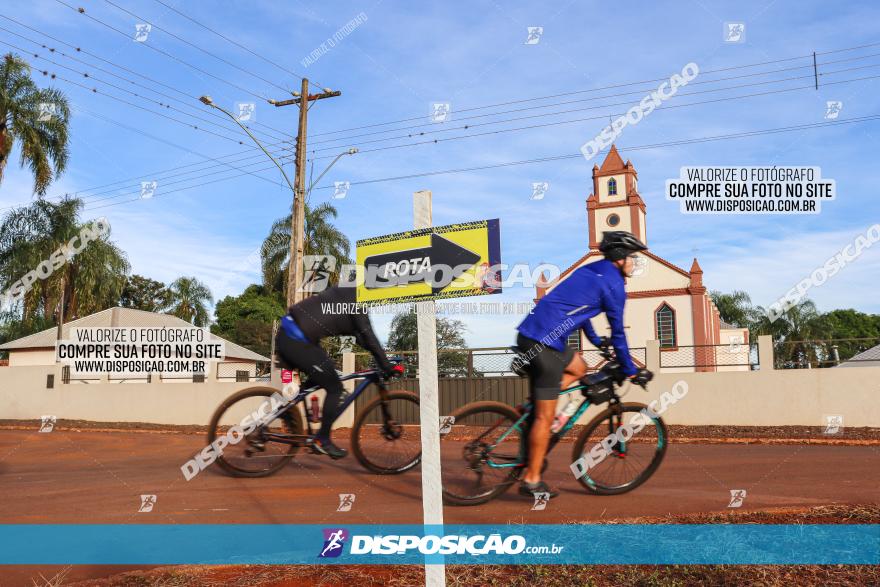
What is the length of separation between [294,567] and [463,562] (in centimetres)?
90

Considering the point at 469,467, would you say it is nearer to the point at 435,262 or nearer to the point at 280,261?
the point at 435,262

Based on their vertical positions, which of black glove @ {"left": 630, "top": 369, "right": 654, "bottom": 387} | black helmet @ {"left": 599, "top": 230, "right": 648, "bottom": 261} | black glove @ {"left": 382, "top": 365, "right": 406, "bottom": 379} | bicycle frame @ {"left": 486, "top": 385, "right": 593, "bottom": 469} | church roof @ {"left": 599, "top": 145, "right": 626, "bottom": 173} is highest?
church roof @ {"left": 599, "top": 145, "right": 626, "bottom": 173}

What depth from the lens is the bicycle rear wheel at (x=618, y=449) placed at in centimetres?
500

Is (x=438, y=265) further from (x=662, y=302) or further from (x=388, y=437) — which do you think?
(x=662, y=302)

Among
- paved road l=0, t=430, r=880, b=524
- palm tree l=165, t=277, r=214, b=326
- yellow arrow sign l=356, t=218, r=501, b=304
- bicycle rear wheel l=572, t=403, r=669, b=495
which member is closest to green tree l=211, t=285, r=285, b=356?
palm tree l=165, t=277, r=214, b=326

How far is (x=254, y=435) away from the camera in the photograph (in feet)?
18.4

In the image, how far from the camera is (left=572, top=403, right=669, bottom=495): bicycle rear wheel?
5.00 meters

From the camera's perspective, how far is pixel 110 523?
179 inches

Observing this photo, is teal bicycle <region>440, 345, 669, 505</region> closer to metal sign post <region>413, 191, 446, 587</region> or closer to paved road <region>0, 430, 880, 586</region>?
paved road <region>0, 430, 880, 586</region>

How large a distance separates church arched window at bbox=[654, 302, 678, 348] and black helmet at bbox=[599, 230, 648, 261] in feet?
132

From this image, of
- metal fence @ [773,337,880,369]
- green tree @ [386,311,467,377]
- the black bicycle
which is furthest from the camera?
green tree @ [386,311,467,377]

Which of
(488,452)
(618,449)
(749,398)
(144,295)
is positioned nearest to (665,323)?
(749,398)

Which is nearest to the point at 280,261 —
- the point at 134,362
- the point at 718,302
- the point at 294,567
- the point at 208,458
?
the point at 134,362

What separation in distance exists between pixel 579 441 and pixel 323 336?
2.26 m
